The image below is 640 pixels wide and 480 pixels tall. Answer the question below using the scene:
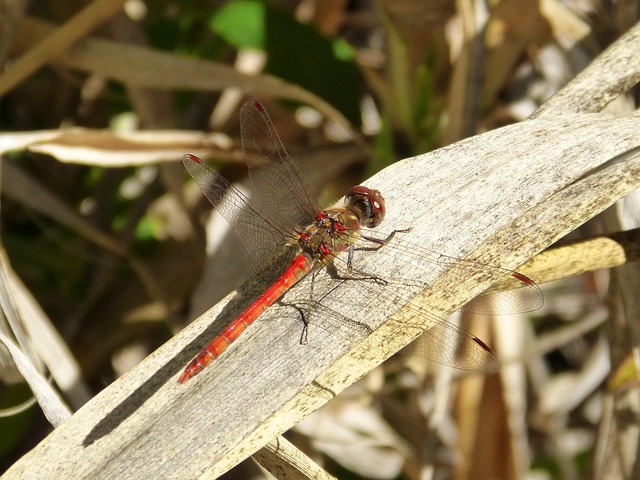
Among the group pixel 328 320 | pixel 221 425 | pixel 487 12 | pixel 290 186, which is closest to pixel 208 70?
pixel 290 186

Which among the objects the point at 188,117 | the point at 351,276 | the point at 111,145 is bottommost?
the point at 351,276

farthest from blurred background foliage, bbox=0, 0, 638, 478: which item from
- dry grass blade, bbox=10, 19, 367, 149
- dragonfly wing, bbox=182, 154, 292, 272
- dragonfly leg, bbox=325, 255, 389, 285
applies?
dragonfly leg, bbox=325, 255, 389, 285

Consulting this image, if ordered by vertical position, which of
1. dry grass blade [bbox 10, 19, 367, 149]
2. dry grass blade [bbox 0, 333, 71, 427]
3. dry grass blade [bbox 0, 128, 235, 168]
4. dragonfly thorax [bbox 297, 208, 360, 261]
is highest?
dry grass blade [bbox 10, 19, 367, 149]

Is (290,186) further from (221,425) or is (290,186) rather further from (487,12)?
(221,425)

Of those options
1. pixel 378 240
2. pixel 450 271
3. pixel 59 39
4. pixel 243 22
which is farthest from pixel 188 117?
pixel 450 271

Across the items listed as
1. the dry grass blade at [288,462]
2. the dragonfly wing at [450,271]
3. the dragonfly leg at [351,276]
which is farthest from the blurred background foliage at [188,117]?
the dry grass blade at [288,462]

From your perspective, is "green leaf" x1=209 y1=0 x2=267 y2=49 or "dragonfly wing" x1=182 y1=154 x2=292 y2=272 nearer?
"dragonfly wing" x1=182 y1=154 x2=292 y2=272

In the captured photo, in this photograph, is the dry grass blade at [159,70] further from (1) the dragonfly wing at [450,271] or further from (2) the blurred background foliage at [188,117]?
(1) the dragonfly wing at [450,271]

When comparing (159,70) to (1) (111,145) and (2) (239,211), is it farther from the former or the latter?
(2) (239,211)

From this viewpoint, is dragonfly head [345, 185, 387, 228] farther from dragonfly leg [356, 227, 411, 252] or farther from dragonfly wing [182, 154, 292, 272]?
dragonfly wing [182, 154, 292, 272]
